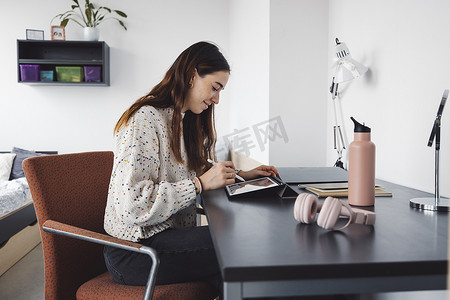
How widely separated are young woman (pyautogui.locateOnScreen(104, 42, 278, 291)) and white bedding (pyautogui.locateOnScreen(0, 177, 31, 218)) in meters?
1.67

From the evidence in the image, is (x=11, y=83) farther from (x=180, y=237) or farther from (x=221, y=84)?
(x=180, y=237)

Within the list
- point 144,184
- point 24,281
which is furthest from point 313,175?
point 24,281

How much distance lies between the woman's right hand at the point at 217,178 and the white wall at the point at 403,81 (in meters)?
0.66

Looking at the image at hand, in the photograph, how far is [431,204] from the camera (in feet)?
3.18

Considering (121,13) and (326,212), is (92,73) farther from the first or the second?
(326,212)

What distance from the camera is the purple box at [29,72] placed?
148 inches

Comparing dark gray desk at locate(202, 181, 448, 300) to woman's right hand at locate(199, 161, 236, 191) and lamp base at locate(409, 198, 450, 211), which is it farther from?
woman's right hand at locate(199, 161, 236, 191)

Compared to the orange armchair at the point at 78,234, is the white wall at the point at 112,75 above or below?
above

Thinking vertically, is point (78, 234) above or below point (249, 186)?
below

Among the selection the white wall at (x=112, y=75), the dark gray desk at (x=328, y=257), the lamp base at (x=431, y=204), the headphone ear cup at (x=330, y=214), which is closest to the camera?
the dark gray desk at (x=328, y=257)

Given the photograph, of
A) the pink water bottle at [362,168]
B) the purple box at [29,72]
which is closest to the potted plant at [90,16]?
the purple box at [29,72]

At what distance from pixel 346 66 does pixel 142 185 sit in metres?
1.11

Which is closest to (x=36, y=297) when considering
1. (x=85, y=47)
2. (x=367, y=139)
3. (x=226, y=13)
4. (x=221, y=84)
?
(x=221, y=84)

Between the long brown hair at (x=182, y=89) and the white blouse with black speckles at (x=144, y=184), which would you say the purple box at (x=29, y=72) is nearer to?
the long brown hair at (x=182, y=89)
